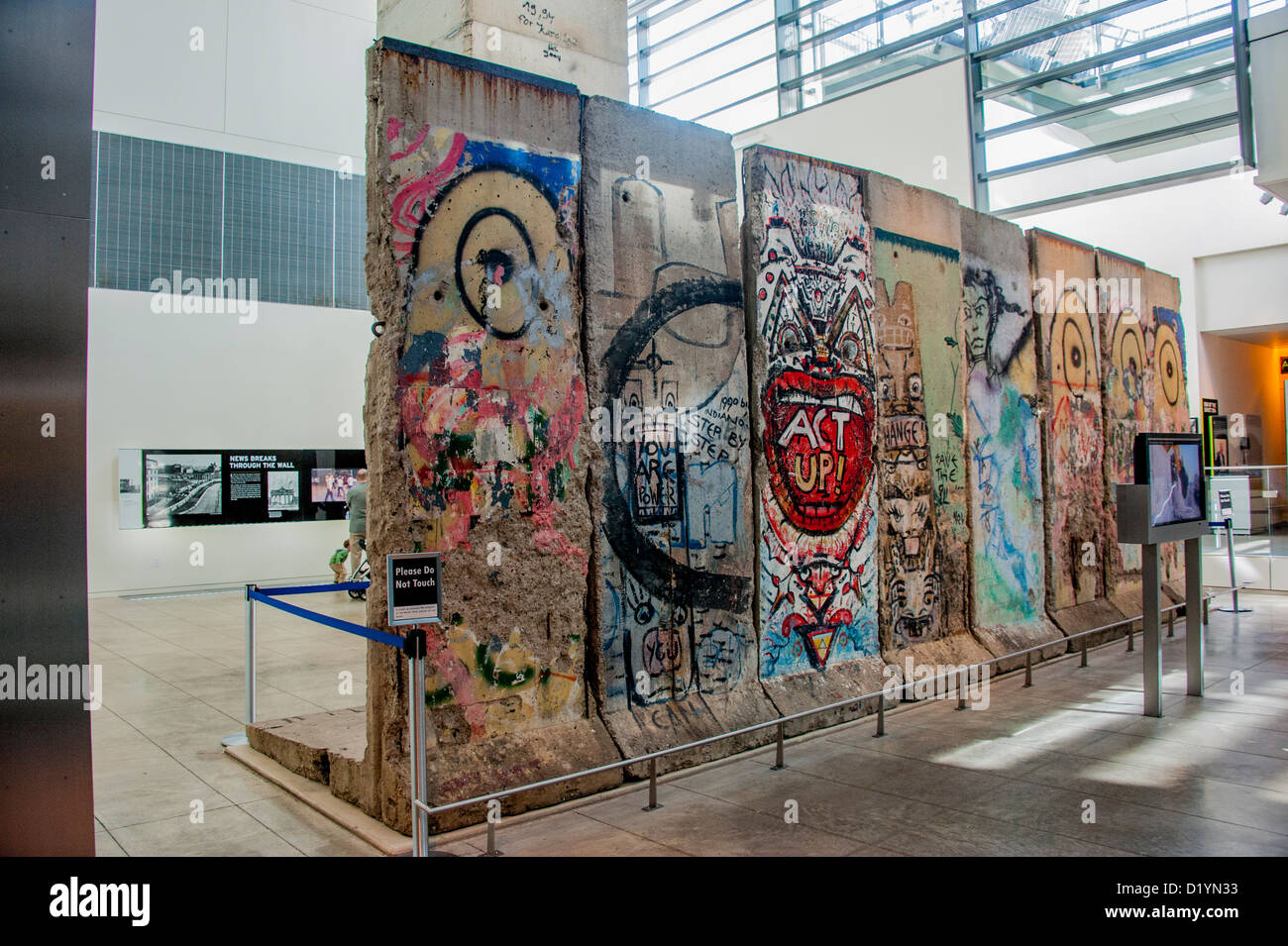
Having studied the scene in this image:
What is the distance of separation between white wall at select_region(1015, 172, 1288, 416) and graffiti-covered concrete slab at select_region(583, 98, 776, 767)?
1025 cm

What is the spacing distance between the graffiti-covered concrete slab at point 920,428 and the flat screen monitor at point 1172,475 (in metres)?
1.70

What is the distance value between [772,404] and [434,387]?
8.26 feet

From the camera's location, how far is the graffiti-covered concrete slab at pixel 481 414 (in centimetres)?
462

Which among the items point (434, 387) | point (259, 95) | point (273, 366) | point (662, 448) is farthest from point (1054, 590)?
point (259, 95)

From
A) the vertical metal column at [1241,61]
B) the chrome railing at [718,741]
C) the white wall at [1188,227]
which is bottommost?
the chrome railing at [718,741]

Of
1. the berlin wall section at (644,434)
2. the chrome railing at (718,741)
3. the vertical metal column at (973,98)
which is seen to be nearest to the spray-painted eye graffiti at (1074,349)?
the berlin wall section at (644,434)

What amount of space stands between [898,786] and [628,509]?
211cm

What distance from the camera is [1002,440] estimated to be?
8.61 metres

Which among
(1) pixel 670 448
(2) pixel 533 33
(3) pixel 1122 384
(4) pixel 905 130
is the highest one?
(4) pixel 905 130

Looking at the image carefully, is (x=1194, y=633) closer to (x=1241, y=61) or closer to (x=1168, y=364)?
(x=1168, y=364)

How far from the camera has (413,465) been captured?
15.3 feet

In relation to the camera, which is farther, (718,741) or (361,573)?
(361,573)

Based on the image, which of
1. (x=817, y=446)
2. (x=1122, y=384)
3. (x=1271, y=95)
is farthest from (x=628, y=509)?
(x=1122, y=384)

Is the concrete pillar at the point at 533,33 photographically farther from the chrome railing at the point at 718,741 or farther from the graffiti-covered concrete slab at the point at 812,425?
the chrome railing at the point at 718,741
